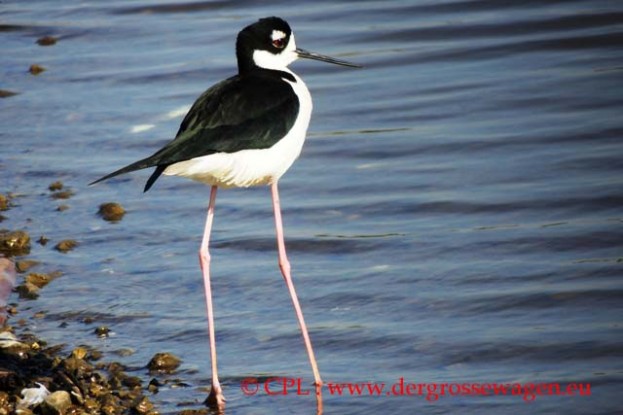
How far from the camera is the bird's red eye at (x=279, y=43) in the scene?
21.0 ft

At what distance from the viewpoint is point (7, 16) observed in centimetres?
1266

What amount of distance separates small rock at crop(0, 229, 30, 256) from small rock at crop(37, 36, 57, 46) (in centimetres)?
468

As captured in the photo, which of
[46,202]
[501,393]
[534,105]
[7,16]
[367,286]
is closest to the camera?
[501,393]

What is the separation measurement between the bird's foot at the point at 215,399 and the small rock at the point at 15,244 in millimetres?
2016

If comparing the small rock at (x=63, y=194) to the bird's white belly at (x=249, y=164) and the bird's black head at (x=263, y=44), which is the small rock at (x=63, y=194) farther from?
the bird's white belly at (x=249, y=164)

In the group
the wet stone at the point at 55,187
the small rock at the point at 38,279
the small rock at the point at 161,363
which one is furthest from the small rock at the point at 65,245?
the small rock at the point at 161,363

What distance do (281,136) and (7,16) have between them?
7.33 m

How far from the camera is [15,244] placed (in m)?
7.28

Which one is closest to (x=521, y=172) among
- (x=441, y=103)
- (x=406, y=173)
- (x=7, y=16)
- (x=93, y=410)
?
(x=406, y=173)

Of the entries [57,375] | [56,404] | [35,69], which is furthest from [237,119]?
[35,69]

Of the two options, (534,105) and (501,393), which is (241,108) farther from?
(534,105)

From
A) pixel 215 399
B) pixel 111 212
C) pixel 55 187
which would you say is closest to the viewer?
pixel 215 399

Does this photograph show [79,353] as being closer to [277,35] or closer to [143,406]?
[143,406]

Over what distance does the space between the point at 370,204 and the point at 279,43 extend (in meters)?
1.81
